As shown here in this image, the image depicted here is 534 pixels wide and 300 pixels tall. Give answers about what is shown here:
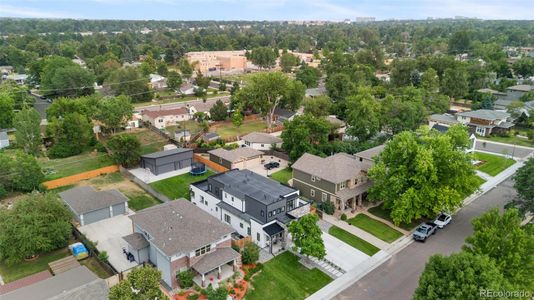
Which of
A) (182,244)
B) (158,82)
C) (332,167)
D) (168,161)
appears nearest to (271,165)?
(332,167)

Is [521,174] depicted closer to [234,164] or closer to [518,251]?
[518,251]

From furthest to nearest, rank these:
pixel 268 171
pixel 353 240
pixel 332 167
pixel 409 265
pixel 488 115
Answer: pixel 488 115 → pixel 268 171 → pixel 332 167 → pixel 353 240 → pixel 409 265

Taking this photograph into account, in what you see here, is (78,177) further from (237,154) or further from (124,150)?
(237,154)

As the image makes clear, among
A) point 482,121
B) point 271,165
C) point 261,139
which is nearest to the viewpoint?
point 271,165

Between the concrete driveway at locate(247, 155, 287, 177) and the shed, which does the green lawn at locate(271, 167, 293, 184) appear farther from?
the shed

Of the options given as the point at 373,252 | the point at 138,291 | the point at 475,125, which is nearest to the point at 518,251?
the point at 373,252

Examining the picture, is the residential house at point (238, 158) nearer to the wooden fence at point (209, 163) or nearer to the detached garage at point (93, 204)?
the wooden fence at point (209, 163)

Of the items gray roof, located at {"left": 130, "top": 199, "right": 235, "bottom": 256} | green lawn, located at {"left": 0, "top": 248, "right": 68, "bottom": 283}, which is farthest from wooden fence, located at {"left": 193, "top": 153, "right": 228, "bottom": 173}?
green lawn, located at {"left": 0, "top": 248, "right": 68, "bottom": 283}

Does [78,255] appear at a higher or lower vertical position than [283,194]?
lower
